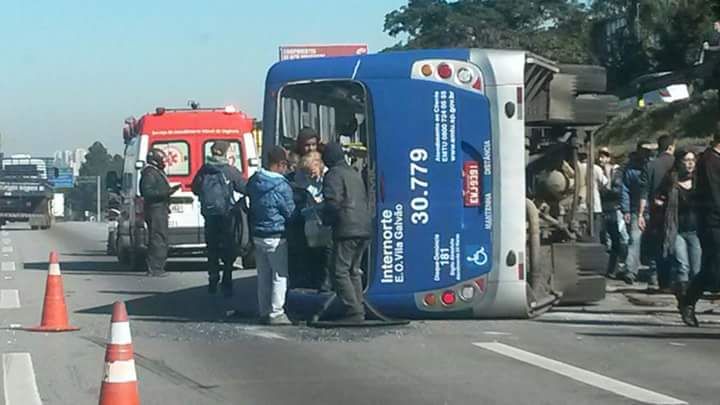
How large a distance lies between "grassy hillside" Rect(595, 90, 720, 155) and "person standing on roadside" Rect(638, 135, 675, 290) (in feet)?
85.5

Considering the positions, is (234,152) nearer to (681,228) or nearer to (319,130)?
(319,130)

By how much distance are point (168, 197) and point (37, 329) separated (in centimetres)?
656

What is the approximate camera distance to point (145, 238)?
2198 centimetres

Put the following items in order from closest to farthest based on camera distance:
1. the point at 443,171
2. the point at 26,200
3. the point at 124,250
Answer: the point at 443,171 → the point at 124,250 → the point at 26,200

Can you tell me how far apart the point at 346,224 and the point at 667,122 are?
35.7m

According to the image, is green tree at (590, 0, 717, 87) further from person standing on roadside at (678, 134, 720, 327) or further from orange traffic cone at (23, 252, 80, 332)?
orange traffic cone at (23, 252, 80, 332)

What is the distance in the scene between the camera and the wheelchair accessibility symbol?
13023 millimetres

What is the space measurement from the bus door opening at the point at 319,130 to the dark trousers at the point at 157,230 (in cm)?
609

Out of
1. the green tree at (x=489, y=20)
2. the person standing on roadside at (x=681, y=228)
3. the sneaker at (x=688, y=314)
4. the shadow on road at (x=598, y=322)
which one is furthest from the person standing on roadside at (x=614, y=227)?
the green tree at (x=489, y=20)

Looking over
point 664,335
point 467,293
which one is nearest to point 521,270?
point 467,293

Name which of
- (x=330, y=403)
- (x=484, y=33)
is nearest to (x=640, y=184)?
(x=330, y=403)

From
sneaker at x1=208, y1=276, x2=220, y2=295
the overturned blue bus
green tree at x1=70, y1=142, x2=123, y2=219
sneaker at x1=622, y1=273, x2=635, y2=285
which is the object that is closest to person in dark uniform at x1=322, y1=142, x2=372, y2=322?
the overturned blue bus

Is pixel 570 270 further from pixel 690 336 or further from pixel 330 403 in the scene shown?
pixel 330 403

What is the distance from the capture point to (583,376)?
10.3m
